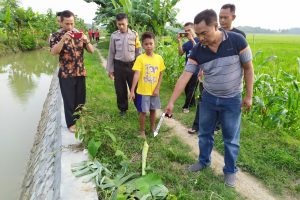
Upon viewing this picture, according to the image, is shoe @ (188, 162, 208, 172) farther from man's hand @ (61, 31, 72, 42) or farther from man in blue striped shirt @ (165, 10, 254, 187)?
man's hand @ (61, 31, 72, 42)

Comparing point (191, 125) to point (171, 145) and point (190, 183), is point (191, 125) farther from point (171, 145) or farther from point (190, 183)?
point (190, 183)

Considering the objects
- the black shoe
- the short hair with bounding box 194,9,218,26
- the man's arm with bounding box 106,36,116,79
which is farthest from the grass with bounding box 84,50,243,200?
the short hair with bounding box 194,9,218,26

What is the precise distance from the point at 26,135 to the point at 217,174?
519 cm

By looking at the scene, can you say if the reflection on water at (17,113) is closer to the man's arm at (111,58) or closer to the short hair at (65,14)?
the man's arm at (111,58)

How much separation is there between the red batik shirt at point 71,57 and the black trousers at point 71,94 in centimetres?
9

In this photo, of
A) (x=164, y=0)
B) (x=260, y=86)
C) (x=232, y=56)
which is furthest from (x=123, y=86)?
(x=164, y=0)

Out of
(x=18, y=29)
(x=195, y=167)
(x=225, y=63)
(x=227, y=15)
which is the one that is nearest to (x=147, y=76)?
(x=227, y=15)

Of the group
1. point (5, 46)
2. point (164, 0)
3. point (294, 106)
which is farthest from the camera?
point (5, 46)

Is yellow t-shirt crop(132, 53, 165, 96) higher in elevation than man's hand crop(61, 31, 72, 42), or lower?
lower

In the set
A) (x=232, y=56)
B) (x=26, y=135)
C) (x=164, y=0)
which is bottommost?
(x=26, y=135)

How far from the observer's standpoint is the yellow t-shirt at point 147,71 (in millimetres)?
4477

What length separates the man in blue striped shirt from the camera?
3.03 meters

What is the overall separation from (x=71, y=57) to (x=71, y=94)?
524 millimetres

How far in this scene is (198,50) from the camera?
3.25 meters
